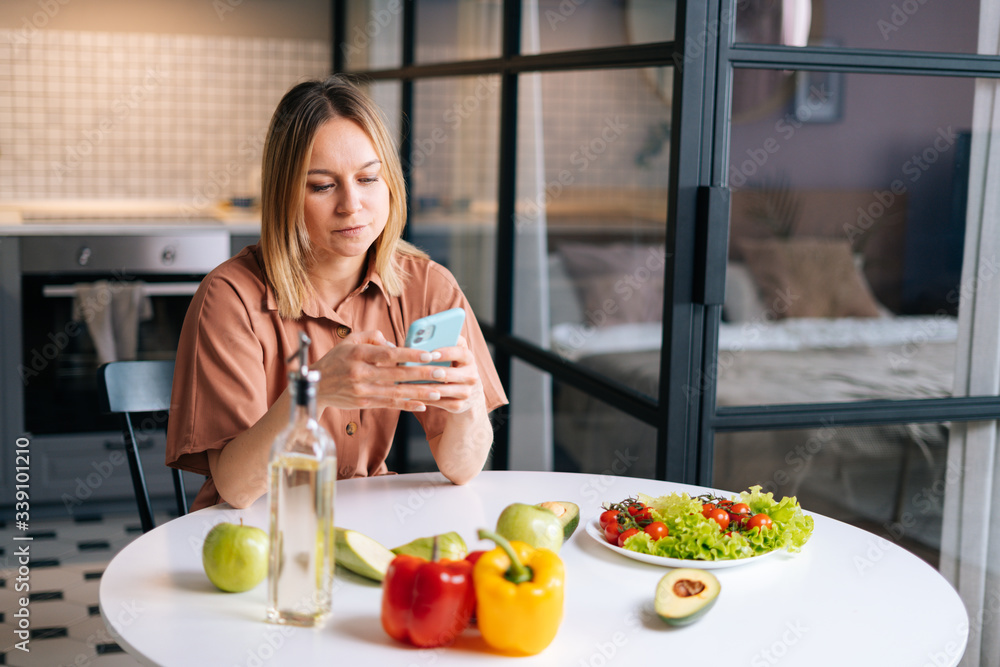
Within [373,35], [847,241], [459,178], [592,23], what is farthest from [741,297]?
[373,35]

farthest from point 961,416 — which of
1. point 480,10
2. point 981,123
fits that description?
point 480,10

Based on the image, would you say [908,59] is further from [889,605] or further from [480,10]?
[480,10]

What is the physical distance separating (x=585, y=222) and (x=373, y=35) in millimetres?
1380

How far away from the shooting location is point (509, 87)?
7.79 feet

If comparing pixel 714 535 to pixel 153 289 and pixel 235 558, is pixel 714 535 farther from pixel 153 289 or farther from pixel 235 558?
pixel 153 289

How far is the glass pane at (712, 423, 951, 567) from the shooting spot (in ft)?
6.15

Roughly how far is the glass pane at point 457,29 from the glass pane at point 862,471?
4.18 feet

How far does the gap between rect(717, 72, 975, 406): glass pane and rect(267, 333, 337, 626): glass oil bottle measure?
1192 mm

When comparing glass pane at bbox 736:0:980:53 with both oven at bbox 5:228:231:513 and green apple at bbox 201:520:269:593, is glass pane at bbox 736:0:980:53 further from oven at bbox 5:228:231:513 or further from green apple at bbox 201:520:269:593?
oven at bbox 5:228:231:513

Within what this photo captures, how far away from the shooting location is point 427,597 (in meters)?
0.87

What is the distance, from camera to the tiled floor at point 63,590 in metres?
2.27

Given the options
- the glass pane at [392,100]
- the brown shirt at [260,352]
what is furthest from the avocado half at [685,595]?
the glass pane at [392,100]

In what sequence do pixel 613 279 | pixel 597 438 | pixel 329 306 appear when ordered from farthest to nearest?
pixel 613 279 < pixel 597 438 < pixel 329 306

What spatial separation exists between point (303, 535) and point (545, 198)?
1.70 meters
